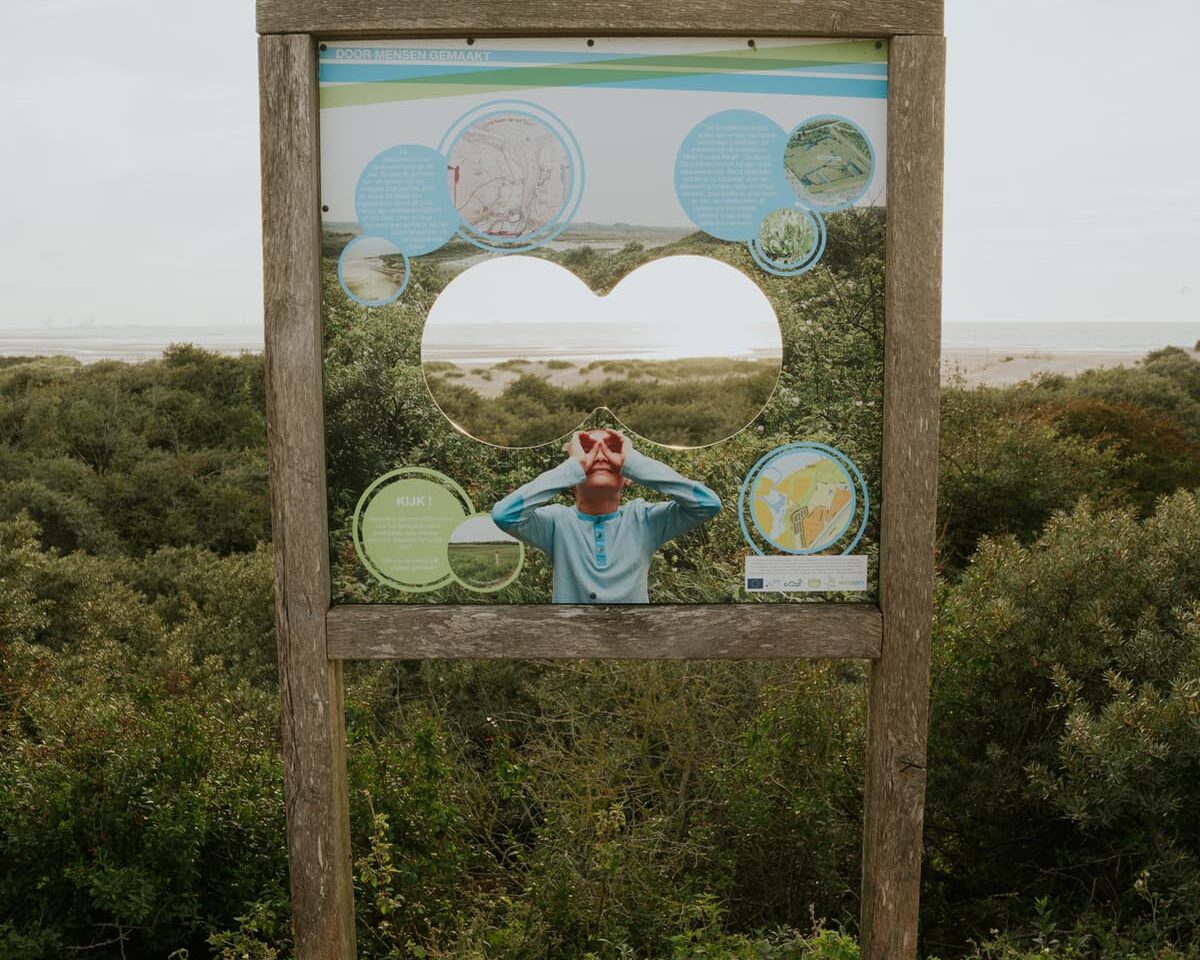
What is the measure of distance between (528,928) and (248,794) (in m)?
1.29

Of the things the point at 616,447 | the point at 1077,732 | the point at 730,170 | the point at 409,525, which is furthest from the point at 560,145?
the point at 1077,732

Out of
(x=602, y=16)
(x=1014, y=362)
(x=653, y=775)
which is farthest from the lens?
(x=1014, y=362)

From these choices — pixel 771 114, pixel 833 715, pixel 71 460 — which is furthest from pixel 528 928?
pixel 71 460


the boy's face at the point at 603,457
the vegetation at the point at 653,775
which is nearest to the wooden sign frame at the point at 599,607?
the vegetation at the point at 653,775

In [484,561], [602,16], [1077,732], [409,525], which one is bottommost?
[1077,732]

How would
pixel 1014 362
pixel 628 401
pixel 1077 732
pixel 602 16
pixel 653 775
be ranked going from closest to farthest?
pixel 602 16 < pixel 628 401 < pixel 1077 732 < pixel 653 775 < pixel 1014 362

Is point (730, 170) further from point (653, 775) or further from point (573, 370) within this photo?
point (653, 775)

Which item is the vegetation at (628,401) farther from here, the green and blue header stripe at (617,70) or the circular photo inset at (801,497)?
the green and blue header stripe at (617,70)

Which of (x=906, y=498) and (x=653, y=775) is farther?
(x=653, y=775)

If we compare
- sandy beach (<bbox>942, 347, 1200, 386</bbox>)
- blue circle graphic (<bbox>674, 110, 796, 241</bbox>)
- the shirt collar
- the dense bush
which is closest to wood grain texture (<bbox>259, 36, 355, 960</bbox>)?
the shirt collar

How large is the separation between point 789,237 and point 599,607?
111cm

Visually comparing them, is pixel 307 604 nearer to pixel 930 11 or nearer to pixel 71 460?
pixel 930 11

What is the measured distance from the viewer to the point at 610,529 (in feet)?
9.66

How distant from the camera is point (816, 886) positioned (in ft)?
15.1
